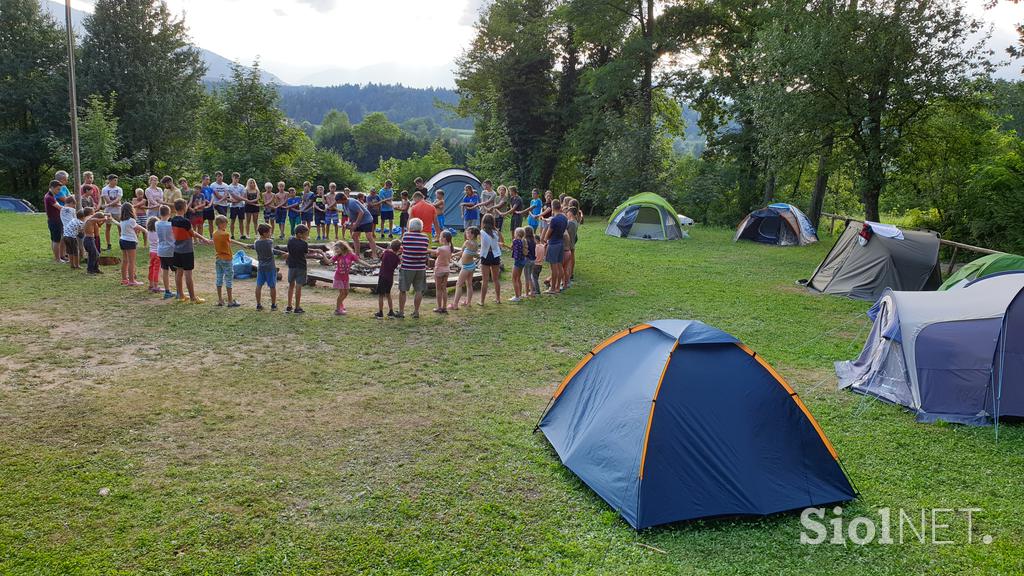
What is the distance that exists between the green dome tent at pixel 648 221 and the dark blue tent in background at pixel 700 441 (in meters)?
15.8

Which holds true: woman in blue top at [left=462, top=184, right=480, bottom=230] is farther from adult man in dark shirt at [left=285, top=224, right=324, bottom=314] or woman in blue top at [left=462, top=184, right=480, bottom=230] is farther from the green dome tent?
adult man in dark shirt at [left=285, top=224, right=324, bottom=314]

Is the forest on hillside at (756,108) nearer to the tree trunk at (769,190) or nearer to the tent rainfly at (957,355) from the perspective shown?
the tree trunk at (769,190)

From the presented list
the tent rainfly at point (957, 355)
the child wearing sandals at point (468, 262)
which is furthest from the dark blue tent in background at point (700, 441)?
the child wearing sandals at point (468, 262)

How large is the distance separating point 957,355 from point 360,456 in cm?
655

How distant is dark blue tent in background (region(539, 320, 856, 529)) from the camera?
5.20 meters

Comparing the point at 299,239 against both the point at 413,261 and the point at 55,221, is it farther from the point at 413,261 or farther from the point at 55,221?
the point at 55,221

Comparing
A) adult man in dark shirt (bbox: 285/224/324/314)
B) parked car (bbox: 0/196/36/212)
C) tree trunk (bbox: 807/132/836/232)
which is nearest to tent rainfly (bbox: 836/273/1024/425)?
adult man in dark shirt (bbox: 285/224/324/314)

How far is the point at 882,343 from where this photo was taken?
26.2 ft

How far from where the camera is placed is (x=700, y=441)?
5371 millimetres

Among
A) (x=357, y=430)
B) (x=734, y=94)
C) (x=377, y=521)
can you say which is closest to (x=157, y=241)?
(x=357, y=430)

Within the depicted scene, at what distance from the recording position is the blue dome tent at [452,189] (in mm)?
21703

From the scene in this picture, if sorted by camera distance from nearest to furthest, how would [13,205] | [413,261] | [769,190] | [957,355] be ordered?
[957,355] < [413,261] < [13,205] < [769,190]

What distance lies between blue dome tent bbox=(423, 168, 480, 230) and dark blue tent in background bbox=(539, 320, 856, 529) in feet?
54.1

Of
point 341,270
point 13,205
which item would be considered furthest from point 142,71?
point 341,270
